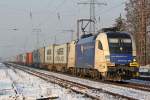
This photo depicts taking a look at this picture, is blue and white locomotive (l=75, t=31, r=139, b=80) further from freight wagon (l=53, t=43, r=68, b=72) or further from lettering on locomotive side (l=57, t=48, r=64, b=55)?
lettering on locomotive side (l=57, t=48, r=64, b=55)

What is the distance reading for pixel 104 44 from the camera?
88.9ft

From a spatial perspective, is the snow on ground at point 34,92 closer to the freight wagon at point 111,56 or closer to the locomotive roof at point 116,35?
the freight wagon at point 111,56

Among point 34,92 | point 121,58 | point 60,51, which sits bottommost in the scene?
point 34,92

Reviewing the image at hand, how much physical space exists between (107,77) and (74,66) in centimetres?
1186

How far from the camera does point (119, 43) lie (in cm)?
2714

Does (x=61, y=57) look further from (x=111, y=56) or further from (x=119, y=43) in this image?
(x=111, y=56)

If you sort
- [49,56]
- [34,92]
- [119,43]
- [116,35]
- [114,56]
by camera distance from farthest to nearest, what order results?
[49,56] < [116,35] < [119,43] < [114,56] < [34,92]

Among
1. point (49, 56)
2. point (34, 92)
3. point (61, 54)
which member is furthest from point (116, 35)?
point (49, 56)

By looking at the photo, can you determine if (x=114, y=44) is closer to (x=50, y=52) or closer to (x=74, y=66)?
(x=74, y=66)

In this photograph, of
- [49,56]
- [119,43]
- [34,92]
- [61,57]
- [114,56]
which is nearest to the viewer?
[34,92]

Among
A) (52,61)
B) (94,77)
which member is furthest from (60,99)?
(52,61)

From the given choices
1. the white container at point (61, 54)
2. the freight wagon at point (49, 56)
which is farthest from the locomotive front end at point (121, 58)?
the freight wagon at point (49, 56)

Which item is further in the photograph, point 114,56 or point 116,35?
point 116,35

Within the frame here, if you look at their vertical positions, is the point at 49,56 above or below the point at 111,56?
above
